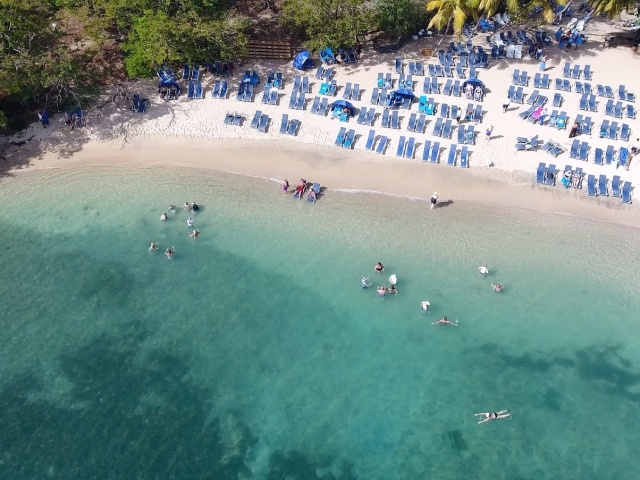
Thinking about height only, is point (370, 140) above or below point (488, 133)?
below

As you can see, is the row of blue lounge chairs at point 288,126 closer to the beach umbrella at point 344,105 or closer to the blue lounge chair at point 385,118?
the beach umbrella at point 344,105

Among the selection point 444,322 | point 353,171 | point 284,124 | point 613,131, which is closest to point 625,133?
point 613,131

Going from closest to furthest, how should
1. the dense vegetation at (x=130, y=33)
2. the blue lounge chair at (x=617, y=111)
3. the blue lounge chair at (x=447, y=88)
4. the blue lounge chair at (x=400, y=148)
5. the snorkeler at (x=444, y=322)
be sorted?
the snorkeler at (x=444, y=322), the dense vegetation at (x=130, y=33), the blue lounge chair at (x=400, y=148), the blue lounge chair at (x=617, y=111), the blue lounge chair at (x=447, y=88)

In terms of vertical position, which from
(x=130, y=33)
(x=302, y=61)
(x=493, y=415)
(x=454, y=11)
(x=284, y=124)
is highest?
(x=454, y=11)

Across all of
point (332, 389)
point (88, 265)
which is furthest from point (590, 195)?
point (88, 265)

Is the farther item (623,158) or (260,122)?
(260,122)

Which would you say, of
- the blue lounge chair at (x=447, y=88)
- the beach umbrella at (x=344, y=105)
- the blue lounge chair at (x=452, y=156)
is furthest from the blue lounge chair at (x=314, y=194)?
the blue lounge chair at (x=447, y=88)

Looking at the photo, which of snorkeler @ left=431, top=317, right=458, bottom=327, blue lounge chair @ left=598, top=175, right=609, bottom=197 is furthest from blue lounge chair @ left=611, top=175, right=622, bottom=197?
snorkeler @ left=431, top=317, right=458, bottom=327

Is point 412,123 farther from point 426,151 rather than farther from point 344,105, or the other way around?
point 344,105
